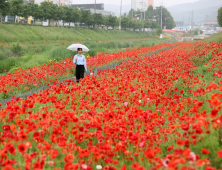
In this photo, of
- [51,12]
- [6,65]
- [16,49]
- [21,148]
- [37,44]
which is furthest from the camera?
[51,12]

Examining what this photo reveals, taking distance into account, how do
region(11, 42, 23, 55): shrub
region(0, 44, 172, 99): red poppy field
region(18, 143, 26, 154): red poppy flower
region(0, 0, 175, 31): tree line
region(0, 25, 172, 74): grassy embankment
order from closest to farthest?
region(18, 143, 26, 154): red poppy flower < region(0, 44, 172, 99): red poppy field < region(0, 25, 172, 74): grassy embankment < region(11, 42, 23, 55): shrub < region(0, 0, 175, 31): tree line

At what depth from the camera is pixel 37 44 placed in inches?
1119

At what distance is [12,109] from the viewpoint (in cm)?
425

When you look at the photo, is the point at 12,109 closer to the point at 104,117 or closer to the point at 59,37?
the point at 104,117

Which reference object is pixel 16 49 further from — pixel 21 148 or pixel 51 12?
pixel 51 12

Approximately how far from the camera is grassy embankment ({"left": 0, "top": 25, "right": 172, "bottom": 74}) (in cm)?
1656

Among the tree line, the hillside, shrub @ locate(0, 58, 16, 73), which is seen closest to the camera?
shrub @ locate(0, 58, 16, 73)

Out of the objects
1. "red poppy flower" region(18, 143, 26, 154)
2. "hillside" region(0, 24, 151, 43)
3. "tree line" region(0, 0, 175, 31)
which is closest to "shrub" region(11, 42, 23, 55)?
"hillside" region(0, 24, 151, 43)

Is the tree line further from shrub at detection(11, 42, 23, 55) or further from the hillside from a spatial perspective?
shrub at detection(11, 42, 23, 55)

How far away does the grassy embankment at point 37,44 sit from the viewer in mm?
16562

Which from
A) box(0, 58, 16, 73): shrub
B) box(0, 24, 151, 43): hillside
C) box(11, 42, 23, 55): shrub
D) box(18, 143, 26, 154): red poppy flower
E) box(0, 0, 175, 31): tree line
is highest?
box(0, 0, 175, 31): tree line

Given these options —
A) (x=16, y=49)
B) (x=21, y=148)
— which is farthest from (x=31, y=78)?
(x=16, y=49)

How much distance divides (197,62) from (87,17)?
48.1 meters

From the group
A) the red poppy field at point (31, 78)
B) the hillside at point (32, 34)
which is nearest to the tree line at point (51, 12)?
the hillside at point (32, 34)
